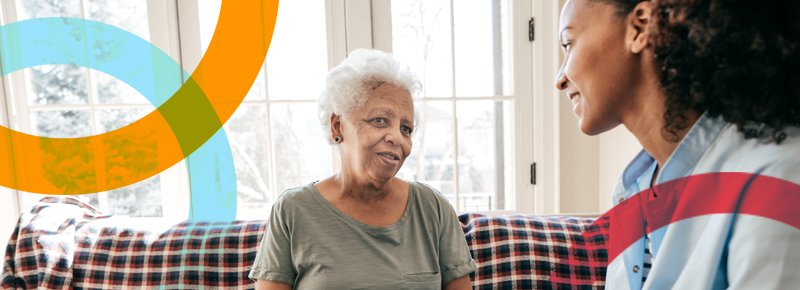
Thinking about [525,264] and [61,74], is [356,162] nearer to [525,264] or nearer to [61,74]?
[525,264]

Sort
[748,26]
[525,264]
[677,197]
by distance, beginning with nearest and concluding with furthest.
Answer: [748,26]
[677,197]
[525,264]

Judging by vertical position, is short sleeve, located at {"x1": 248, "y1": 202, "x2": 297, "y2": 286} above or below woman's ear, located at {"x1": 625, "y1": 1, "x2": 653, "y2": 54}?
below

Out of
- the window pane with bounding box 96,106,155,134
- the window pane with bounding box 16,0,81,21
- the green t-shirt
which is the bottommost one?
the green t-shirt

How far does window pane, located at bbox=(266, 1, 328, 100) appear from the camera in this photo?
1880mm

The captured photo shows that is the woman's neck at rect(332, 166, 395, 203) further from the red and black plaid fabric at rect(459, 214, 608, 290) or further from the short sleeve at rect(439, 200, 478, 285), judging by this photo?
the red and black plaid fabric at rect(459, 214, 608, 290)

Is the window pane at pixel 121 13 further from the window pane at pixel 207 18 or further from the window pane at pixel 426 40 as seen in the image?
the window pane at pixel 426 40

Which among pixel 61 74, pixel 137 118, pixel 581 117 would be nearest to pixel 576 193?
pixel 581 117

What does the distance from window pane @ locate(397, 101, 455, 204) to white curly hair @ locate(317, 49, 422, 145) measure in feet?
2.40

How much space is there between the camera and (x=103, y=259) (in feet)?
4.46

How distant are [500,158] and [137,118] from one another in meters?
1.76

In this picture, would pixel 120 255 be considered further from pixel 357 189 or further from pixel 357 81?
pixel 357 81

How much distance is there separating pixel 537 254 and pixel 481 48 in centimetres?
102

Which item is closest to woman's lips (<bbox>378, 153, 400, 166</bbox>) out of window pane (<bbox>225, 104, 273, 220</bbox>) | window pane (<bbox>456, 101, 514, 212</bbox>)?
window pane (<bbox>456, 101, 514, 212</bbox>)

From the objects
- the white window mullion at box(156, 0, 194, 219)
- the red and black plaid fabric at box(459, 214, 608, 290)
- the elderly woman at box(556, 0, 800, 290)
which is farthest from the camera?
the white window mullion at box(156, 0, 194, 219)
